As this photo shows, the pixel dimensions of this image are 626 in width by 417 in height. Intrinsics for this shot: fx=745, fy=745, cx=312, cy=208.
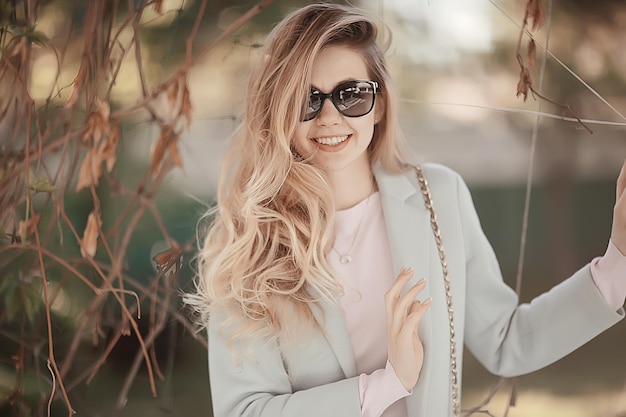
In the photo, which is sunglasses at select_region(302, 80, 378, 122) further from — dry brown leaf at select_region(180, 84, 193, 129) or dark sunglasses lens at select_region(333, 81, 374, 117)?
dry brown leaf at select_region(180, 84, 193, 129)

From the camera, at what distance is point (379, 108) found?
1816 mm

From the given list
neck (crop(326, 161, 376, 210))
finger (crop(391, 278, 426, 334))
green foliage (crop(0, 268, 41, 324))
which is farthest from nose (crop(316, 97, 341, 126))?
green foliage (crop(0, 268, 41, 324))

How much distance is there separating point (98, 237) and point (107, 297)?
0.18 m

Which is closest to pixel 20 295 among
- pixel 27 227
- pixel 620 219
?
pixel 27 227

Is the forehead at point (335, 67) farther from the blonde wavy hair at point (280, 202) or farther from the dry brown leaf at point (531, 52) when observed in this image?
the dry brown leaf at point (531, 52)

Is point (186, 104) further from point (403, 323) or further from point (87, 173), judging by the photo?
point (403, 323)

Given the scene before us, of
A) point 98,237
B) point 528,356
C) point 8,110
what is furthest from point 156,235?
point 528,356

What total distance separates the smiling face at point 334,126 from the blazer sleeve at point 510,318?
0.31 metres

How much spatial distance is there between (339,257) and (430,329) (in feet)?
0.91

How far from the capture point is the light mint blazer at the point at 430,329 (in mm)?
1703

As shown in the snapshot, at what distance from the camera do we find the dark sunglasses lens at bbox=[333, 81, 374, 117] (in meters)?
Result: 1.66

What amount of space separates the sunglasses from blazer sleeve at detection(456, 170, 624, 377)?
0.33m

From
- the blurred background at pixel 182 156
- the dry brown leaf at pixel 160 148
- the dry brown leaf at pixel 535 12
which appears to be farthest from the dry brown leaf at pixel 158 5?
the dry brown leaf at pixel 535 12

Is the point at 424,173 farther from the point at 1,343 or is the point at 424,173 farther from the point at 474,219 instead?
the point at 1,343
